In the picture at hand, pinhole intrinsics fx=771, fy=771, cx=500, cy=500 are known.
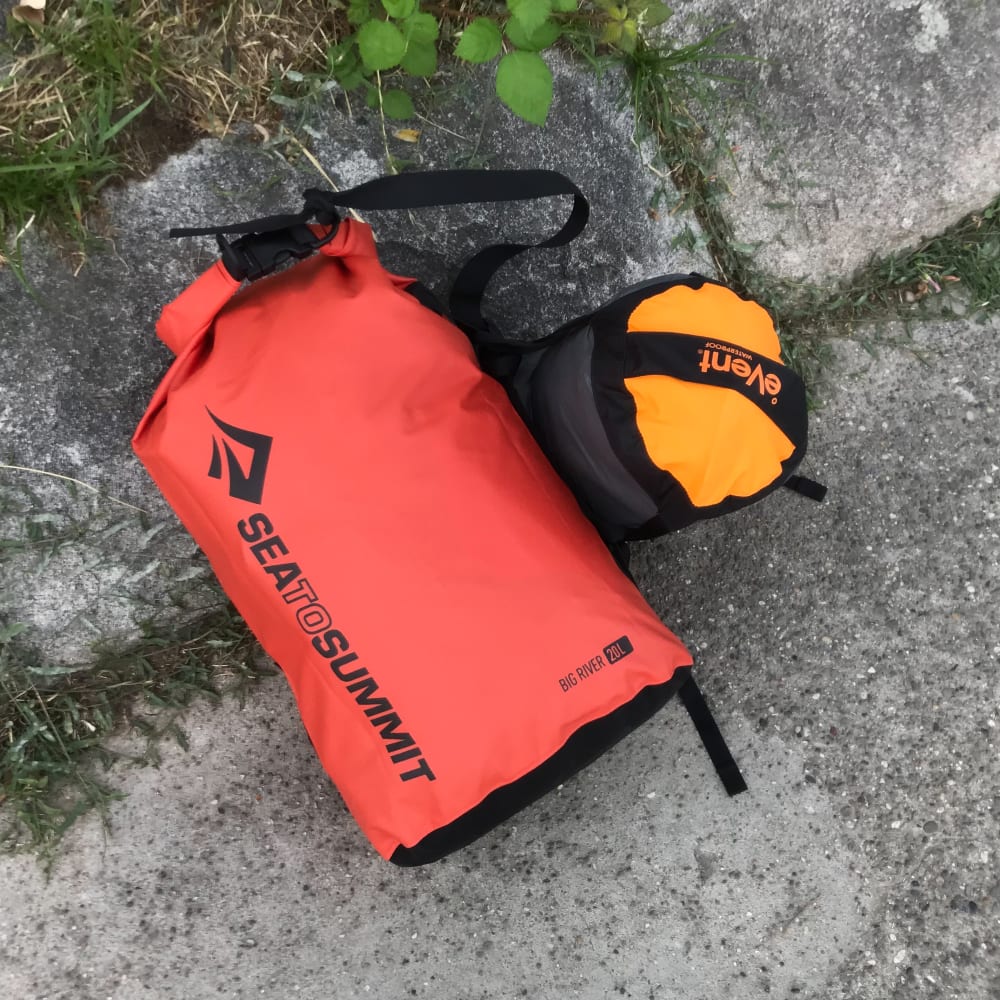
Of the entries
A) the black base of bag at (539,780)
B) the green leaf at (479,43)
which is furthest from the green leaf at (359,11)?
the black base of bag at (539,780)

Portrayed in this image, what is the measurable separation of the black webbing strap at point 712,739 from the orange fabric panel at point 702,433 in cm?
47

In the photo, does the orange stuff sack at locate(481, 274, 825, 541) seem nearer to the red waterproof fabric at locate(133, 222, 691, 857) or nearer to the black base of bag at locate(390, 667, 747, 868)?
the red waterproof fabric at locate(133, 222, 691, 857)

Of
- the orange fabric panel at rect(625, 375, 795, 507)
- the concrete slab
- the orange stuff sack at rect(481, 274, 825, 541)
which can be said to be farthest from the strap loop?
the concrete slab

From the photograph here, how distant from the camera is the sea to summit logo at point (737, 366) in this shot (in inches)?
44.6

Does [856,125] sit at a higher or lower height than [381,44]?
lower

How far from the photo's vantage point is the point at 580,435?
1249 millimetres

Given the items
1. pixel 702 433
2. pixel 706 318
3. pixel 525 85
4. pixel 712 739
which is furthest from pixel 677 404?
pixel 712 739

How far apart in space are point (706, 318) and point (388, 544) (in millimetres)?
590

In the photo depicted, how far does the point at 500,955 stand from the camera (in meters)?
1.54

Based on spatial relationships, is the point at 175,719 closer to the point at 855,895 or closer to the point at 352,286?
the point at 352,286

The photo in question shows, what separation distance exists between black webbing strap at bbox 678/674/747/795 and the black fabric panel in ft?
0.83

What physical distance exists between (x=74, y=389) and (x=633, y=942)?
151 cm

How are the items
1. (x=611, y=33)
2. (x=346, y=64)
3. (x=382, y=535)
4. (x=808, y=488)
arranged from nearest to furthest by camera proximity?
1. (x=382, y=535)
2. (x=346, y=64)
3. (x=611, y=33)
4. (x=808, y=488)

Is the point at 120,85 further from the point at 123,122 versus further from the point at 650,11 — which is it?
the point at 650,11
